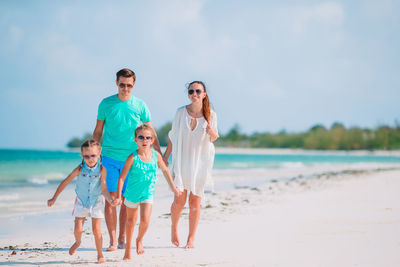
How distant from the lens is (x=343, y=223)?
18.3ft

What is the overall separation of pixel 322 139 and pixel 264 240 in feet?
202

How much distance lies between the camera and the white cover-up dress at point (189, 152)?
177 inches

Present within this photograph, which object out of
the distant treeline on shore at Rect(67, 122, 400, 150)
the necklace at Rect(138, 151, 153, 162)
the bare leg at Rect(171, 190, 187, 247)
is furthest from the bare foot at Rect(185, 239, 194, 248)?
the distant treeline on shore at Rect(67, 122, 400, 150)

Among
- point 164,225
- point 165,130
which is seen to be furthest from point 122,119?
point 165,130

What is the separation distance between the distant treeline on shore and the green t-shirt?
5820cm

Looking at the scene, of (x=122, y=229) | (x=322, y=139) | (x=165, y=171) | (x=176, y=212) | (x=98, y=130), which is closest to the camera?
(x=165, y=171)

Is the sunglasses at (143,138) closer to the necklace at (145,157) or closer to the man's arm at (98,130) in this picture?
the necklace at (145,157)

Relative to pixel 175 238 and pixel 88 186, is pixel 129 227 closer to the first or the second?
pixel 88 186

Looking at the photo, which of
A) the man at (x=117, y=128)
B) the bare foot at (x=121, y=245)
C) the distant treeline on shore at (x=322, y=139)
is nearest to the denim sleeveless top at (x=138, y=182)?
the man at (x=117, y=128)

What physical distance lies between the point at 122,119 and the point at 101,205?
981 millimetres

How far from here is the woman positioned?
14.7 ft

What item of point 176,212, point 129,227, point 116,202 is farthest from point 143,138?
point 176,212

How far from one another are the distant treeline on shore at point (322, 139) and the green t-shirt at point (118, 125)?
58.2 meters

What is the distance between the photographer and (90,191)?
12.5 ft
